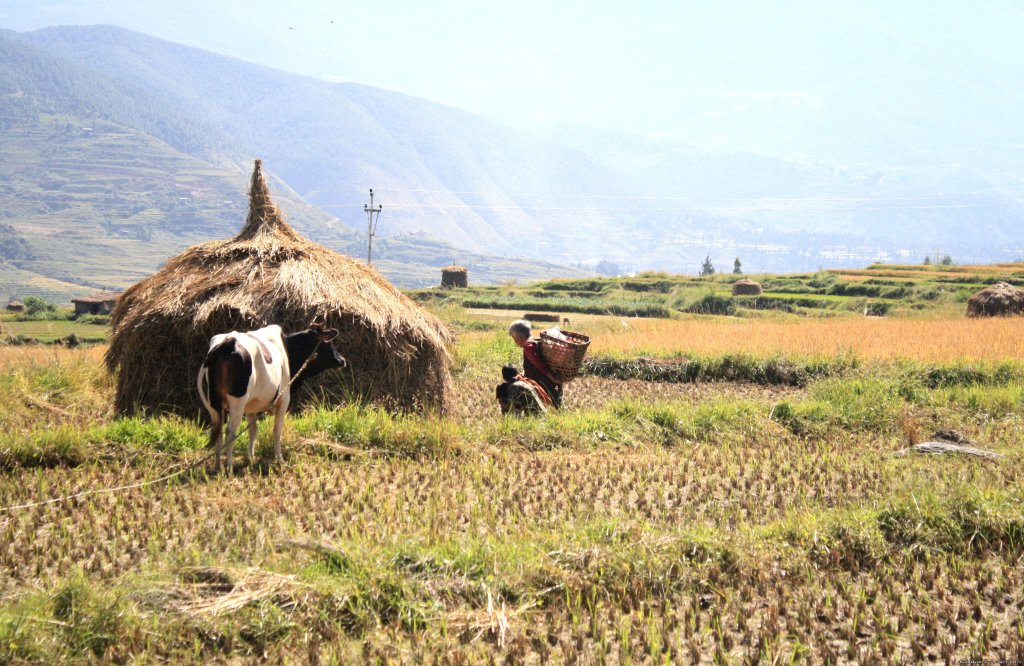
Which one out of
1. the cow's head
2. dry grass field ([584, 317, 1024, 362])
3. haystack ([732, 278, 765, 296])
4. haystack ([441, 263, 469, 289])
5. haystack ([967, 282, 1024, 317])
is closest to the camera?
the cow's head

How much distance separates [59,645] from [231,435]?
3.11 m

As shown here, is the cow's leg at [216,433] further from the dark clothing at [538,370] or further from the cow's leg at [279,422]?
the dark clothing at [538,370]

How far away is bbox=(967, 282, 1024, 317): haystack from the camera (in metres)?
28.2

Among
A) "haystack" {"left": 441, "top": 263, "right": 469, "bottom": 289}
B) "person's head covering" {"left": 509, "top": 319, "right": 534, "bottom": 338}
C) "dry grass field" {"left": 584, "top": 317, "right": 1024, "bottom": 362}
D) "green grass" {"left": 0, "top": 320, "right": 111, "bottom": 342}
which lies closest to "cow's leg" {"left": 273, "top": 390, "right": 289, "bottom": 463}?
"person's head covering" {"left": 509, "top": 319, "right": 534, "bottom": 338}

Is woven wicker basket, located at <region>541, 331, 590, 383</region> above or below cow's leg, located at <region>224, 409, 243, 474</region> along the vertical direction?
above

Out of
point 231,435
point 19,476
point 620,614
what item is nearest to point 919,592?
point 620,614

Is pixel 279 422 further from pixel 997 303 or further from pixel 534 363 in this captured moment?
pixel 997 303

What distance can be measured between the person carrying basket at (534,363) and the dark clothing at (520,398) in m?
0.39

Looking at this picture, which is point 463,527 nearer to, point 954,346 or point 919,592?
point 919,592

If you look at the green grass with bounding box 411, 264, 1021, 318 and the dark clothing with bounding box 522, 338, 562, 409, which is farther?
the green grass with bounding box 411, 264, 1021, 318

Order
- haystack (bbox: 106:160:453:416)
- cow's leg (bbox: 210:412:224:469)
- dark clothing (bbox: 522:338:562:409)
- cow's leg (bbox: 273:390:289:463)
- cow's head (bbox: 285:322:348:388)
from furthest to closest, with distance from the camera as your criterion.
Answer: dark clothing (bbox: 522:338:562:409)
haystack (bbox: 106:160:453:416)
cow's head (bbox: 285:322:348:388)
cow's leg (bbox: 273:390:289:463)
cow's leg (bbox: 210:412:224:469)

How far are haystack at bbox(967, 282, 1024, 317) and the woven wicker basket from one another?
21802 mm

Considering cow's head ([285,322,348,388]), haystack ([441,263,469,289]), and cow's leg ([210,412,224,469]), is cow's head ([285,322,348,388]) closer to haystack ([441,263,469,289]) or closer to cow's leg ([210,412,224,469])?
cow's leg ([210,412,224,469])

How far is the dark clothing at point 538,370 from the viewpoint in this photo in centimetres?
1068
